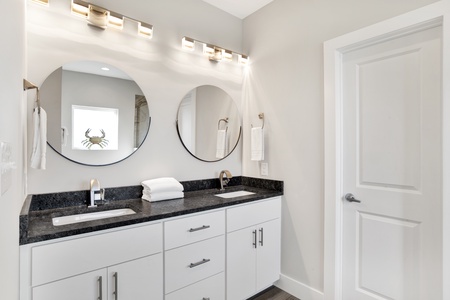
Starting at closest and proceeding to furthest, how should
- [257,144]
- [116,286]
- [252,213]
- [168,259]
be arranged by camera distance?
[116,286] → [168,259] → [252,213] → [257,144]

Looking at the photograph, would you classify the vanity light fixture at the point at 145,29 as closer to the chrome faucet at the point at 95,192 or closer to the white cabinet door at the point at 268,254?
the chrome faucet at the point at 95,192

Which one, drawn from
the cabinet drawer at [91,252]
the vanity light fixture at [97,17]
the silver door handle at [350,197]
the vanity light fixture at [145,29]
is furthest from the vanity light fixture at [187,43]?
the silver door handle at [350,197]

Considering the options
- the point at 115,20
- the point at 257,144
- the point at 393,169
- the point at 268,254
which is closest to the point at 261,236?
the point at 268,254

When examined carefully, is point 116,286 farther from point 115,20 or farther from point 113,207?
point 115,20

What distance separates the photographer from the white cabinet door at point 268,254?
7.00ft

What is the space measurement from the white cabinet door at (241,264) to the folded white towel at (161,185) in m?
0.59

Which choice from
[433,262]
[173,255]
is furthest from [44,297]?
[433,262]

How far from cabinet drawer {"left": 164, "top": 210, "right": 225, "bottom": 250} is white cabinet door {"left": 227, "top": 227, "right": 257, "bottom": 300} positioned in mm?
166

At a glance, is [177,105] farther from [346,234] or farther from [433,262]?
[433,262]

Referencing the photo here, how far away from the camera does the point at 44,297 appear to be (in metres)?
1.18

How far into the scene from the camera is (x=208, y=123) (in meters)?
2.51

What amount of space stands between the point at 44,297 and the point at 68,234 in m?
0.30

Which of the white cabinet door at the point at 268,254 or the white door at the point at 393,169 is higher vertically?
the white door at the point at 393,169

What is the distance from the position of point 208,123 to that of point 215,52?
0.73 metres
